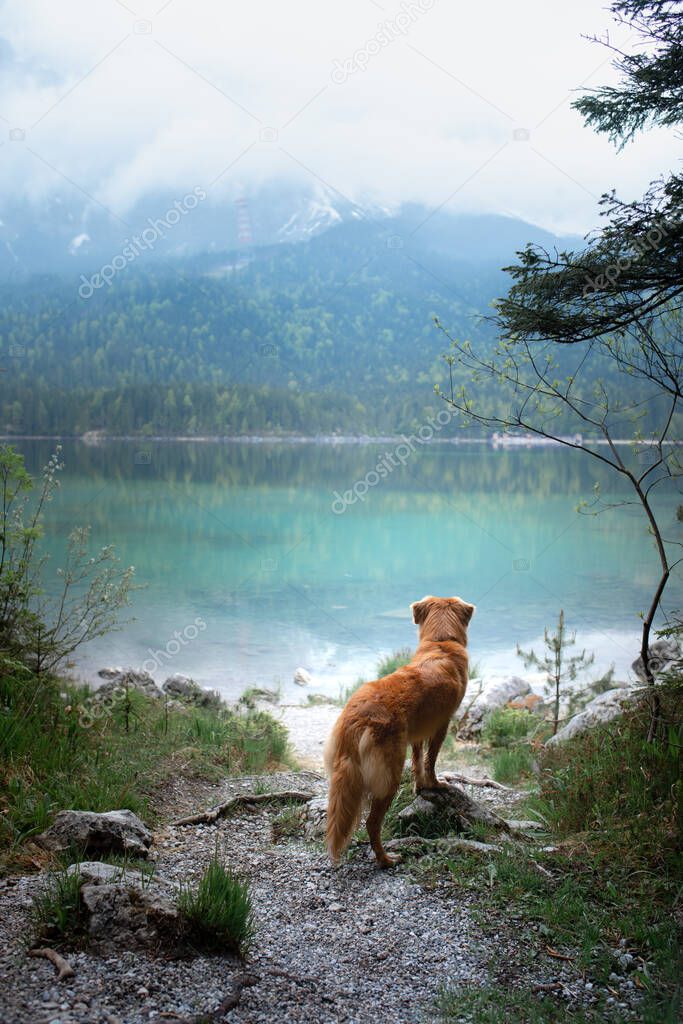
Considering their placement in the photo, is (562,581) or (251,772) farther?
(562,581)

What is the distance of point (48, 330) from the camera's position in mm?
181500

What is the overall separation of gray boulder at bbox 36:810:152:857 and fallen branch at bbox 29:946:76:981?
1143mm

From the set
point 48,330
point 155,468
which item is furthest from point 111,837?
point 48,330

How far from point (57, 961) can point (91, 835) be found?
4.76ft

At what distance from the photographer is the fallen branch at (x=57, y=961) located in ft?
10.4

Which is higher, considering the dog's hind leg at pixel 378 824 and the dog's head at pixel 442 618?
the dog's head at pixel 442 618

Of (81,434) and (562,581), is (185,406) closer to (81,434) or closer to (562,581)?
(81,434)

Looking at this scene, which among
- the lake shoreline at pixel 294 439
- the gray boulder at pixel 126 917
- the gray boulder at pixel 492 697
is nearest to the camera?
the gray boulder at pixel 126 917

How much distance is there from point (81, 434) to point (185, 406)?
20.5 m

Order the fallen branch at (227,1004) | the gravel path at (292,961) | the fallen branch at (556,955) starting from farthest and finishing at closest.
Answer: the fallen branch at (556,955) < the gravel path at (292,961) < the fallen branch at (227,1004)

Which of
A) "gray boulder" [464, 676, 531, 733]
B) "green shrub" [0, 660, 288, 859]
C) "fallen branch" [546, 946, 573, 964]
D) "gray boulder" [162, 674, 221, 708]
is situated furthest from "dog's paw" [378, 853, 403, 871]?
"gray boulder" [162, 674, 221, 708]

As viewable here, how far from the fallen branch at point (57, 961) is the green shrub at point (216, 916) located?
58 centimetres

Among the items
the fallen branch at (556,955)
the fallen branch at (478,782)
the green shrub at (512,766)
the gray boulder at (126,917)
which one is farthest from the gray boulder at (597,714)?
the gray boulder at (126,917)

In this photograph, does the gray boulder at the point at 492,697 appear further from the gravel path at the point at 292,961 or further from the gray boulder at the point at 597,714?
the gravel path at the point at 292,961
